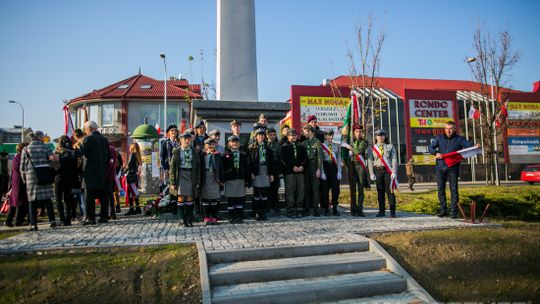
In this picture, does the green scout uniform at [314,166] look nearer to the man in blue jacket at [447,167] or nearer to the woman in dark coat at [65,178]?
the man in blue jacket at [447,167]

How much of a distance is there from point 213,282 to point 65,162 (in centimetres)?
522

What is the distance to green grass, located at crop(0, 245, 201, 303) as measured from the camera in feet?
13.4

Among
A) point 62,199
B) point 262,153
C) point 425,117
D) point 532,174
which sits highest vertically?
point 425,117

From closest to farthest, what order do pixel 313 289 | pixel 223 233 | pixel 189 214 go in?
pixel 313 289 → pixel 223 233 → pixel 189 214

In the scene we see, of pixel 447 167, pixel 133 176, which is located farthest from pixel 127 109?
pixel 447 167

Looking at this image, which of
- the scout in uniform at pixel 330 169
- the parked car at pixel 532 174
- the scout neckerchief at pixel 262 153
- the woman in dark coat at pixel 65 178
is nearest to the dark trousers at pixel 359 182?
the scout in uniform at pixel 330 169

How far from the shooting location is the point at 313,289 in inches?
167

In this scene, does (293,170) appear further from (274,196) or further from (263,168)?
(274,196)

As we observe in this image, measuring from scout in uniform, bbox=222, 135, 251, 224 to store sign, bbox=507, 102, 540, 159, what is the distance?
35.4 m

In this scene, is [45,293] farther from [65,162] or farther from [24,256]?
[65,162]

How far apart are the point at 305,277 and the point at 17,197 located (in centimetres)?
694

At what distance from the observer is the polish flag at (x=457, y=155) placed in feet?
26.1

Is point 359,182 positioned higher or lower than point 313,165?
lower

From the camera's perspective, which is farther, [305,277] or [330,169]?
[330,169]
